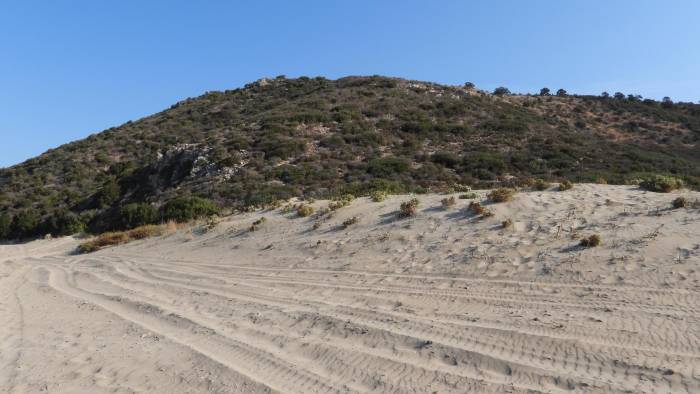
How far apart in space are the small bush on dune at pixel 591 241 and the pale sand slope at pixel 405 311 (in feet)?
0.72

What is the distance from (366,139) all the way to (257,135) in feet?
23.6

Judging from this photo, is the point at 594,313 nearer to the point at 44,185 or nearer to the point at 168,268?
the point at 168,268

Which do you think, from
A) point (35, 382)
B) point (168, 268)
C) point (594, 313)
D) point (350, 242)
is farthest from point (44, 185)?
point (594, 313)

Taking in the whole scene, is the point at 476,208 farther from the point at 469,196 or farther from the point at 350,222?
the point at 350,222

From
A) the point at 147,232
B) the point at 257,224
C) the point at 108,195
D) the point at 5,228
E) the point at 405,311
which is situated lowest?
the point at 405,311

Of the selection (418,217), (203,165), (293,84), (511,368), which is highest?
(293,84)

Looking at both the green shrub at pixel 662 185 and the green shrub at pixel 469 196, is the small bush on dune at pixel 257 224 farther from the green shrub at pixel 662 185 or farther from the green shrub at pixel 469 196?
the green shrub at pixel 662 185

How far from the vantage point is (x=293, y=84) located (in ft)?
189

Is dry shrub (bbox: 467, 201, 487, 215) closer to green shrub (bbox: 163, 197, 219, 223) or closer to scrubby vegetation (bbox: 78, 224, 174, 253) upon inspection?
scrubby vegetation (bbox: 78, 224, 174, 253)

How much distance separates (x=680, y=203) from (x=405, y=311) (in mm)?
6657

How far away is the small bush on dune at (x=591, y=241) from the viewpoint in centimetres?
883

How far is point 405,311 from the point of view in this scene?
7.32m

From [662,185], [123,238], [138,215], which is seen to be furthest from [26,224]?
[662,185]

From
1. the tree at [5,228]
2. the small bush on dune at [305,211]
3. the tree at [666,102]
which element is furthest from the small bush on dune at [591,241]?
the tree at [666,102]
